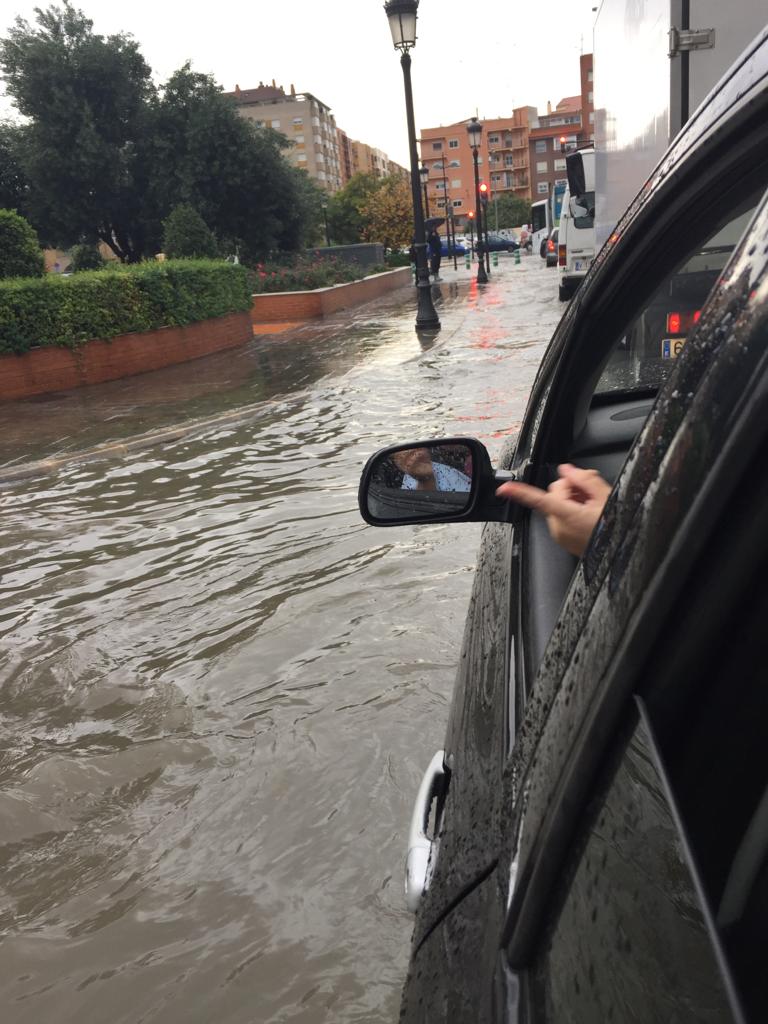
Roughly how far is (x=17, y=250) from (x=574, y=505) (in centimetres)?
1487

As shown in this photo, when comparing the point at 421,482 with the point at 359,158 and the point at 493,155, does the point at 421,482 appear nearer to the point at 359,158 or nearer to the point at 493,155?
the point at 493,155

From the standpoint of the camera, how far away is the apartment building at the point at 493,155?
116 m

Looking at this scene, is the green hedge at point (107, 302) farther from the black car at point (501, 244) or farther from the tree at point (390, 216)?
the black car at point (501, 244)

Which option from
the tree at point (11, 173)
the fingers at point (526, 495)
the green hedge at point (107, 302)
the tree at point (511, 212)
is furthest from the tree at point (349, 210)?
the tree at point (511, 212)

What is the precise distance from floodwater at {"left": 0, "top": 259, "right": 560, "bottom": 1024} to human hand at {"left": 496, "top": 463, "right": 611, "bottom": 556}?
1568mm

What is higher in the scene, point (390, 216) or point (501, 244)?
point (390, 216)

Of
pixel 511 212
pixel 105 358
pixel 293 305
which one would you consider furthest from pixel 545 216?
pixel 511 212

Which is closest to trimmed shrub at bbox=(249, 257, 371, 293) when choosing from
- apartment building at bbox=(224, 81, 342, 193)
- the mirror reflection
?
the mirror reflection

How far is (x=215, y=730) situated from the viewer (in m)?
3.59

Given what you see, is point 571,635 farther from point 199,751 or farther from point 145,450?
point 145,450

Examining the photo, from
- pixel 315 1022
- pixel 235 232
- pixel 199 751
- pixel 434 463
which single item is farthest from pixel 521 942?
pixel 235 232

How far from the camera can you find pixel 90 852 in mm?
2906

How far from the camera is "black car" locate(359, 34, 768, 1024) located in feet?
1.98

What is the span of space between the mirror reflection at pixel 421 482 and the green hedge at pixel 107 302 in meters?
12.9
